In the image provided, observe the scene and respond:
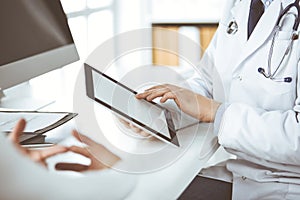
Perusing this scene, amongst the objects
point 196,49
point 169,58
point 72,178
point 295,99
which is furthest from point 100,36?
point 72,178

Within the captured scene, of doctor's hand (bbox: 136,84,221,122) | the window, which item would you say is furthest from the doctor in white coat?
A: the window

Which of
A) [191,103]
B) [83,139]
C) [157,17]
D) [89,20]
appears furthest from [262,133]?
[157,17]

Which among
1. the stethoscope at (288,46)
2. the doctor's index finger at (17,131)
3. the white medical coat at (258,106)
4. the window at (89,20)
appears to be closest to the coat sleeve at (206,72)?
the white medical coat at (258,106)

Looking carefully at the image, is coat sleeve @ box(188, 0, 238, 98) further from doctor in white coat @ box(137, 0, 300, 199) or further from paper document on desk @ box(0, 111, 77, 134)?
paper document on desk @ box(0, 111, 77, 134)

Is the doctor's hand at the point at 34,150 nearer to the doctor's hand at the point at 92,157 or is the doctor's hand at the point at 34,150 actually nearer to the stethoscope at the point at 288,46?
the doctor's hand at the point at 92,157

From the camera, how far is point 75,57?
907 mm

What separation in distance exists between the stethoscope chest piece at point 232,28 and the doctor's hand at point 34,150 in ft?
1.51

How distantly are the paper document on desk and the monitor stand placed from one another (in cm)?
5

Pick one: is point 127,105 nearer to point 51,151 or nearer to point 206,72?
point 51,151

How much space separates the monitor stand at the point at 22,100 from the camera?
2.91 feet

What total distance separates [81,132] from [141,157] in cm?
9

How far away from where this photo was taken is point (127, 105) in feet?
2.36

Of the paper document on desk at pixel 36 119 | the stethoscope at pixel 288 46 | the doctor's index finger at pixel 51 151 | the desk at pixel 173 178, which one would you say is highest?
the stethoscope at pixel 288 46

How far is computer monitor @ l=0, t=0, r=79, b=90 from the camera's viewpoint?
754mm
